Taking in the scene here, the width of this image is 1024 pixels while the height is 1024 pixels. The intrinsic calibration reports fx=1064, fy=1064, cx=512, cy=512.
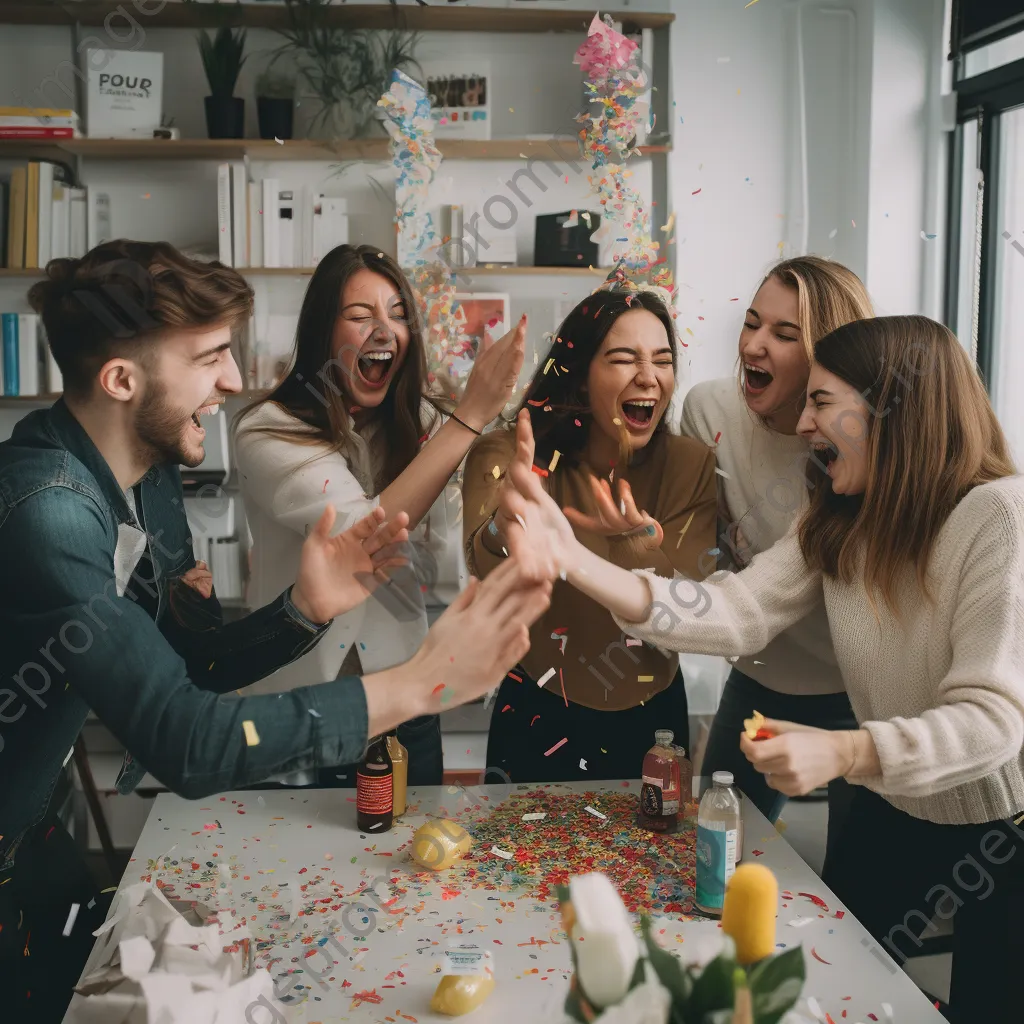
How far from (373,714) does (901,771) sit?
777mm

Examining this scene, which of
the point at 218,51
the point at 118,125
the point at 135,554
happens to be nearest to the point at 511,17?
the point at 218,51

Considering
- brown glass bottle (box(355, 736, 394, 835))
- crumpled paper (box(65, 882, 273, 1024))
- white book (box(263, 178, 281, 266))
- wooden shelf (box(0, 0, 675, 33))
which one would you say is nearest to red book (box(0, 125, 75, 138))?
wooden shelf (box(0, 0, 675, 33))

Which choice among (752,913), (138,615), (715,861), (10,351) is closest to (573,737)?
(715,861)

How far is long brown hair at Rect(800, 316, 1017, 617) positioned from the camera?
1.82m

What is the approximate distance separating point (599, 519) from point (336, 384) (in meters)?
0.68

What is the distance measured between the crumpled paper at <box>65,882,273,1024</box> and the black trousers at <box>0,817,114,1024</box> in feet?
0.85

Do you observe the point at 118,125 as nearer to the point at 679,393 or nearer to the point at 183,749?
the point at 679,393

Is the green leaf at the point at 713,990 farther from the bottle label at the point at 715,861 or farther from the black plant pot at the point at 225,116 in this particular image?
the black plant pot at the point at 225,116

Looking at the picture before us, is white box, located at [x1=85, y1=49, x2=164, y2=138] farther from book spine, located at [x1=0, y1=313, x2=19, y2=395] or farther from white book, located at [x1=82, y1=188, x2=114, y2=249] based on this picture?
book spine, located at [x1=0, y1=313, x2=19, y2=395]

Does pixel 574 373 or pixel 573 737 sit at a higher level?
pixel 574 373

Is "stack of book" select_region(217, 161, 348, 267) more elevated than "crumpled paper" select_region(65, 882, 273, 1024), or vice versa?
"stack of book" select_region(217, 161, 348, 267)

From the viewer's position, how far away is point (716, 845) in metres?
1.54

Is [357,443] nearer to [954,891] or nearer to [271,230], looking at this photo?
[954,891]

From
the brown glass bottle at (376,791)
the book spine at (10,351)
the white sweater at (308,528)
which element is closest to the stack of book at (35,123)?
the book spine at (10,351)
